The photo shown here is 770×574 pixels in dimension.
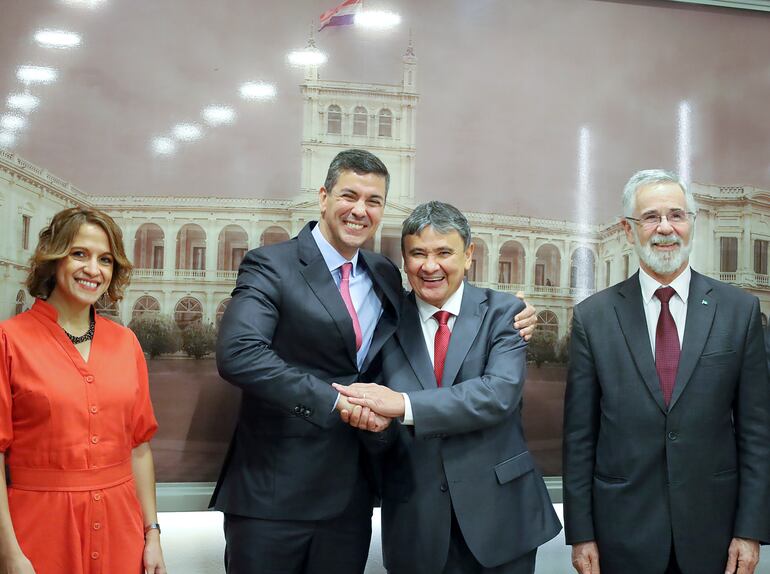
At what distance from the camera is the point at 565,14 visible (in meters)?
3.31

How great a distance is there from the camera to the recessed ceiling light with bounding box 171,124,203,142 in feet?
9.68

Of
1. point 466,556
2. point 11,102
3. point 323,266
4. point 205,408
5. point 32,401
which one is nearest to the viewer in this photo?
point 32,401

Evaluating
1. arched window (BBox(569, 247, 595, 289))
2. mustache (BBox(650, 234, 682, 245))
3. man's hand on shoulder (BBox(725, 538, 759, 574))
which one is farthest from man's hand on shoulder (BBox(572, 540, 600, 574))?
arched window (BBox(569, 247, 595, 289))

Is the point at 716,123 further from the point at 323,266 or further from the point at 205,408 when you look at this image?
the point at 205,408

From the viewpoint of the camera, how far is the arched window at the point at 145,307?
2.92 meters

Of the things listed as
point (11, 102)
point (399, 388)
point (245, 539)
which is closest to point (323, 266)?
point (399, 388)

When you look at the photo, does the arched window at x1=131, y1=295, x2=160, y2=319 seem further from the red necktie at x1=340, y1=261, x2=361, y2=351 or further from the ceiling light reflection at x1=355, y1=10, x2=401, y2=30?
the ceiling light reflection at x1=355, y1=10, x2=401, y2=30

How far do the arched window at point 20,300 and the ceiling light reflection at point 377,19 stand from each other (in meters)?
1.93

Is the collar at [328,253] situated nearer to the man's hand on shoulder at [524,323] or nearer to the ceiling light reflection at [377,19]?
the man's hand on shoulder at [524,323]

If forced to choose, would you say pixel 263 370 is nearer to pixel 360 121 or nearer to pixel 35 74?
pixel 360 121

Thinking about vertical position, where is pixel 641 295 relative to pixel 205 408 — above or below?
above

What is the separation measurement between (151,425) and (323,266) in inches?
32.3

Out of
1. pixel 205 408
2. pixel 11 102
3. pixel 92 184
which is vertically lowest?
pixel 205 408

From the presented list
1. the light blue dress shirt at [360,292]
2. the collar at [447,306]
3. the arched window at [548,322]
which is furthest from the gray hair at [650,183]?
the light blue dress shirt at [360,292]
